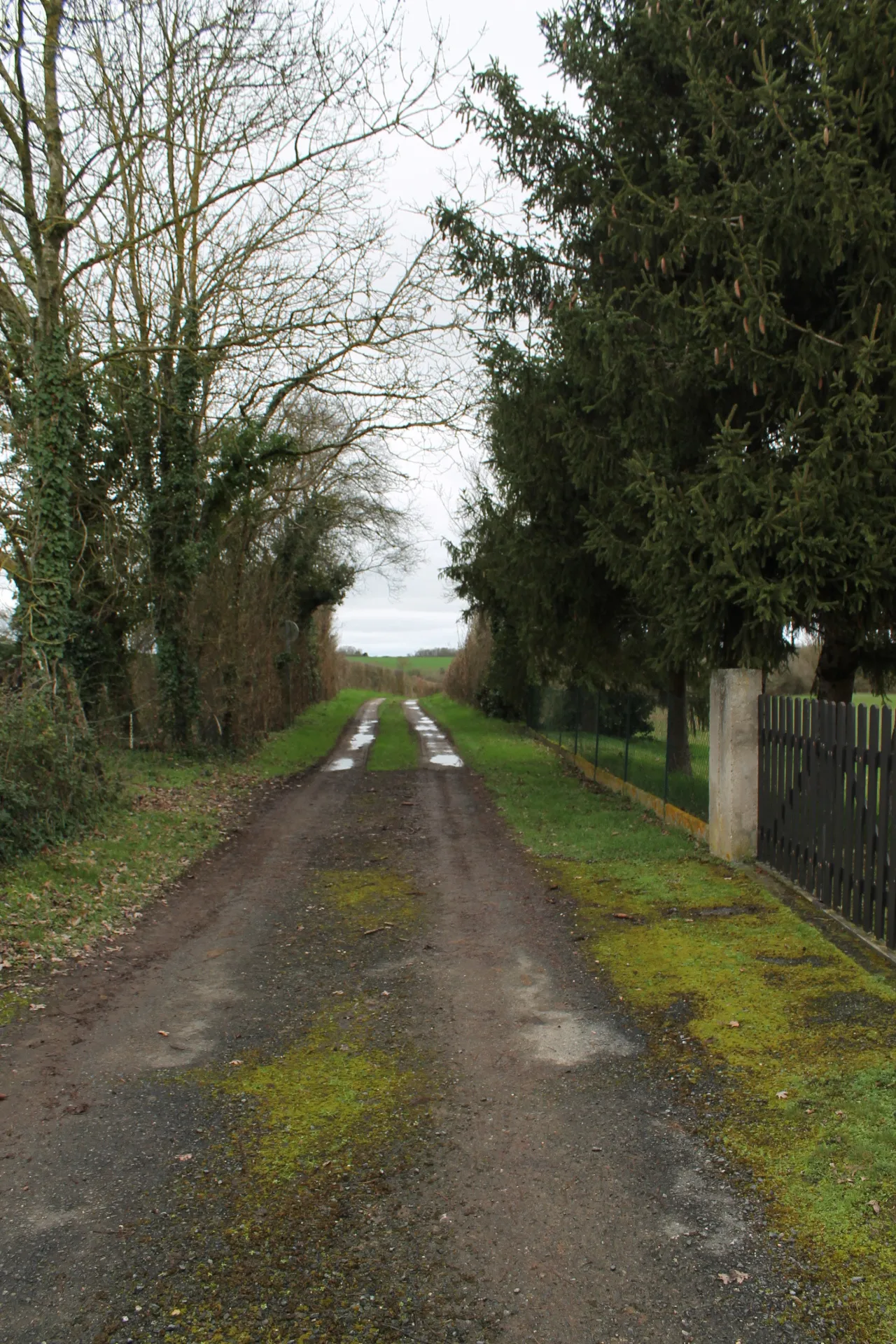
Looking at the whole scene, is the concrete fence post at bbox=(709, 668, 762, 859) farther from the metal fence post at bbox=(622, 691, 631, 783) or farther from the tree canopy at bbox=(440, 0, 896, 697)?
the metal fence post at bbox=(622, 691, 631, 783)

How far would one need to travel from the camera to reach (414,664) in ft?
291

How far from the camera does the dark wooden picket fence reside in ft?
23.2

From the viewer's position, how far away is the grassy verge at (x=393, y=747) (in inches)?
862

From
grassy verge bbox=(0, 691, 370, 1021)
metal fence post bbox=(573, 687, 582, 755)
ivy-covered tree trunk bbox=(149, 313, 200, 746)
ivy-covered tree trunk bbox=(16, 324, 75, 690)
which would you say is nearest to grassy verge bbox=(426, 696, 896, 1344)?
grassy verge bbox=(0, 691, 370, 1021)

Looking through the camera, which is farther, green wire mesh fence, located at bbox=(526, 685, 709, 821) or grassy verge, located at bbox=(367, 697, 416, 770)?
grassy verge, located at bbox=(367, 697, 416, 770)

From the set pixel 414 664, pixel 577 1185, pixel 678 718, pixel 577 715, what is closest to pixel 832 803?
pixel 577 1185

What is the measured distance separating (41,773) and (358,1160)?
24.3 feet

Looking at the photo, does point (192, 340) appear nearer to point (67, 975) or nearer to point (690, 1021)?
point (67, 975)

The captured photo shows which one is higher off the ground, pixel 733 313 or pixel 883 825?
pixel 733 313

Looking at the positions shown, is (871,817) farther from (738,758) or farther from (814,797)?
(738,758)

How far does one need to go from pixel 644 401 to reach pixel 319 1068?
855cm

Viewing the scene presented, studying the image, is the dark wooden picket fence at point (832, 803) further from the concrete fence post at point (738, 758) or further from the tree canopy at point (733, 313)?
the tree canopy at point (733, 313)

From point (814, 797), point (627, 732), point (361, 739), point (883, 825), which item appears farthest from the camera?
point (361, 739)

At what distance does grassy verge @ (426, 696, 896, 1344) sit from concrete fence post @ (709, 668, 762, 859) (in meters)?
0.41
